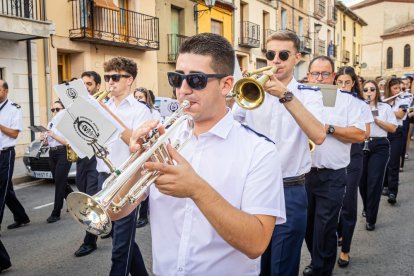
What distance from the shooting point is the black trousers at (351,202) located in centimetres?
457

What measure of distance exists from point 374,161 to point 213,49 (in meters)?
4.46

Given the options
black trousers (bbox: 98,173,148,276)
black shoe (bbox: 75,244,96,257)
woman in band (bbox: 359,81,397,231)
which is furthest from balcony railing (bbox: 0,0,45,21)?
black trousers (bbox: 98,173,148,276)

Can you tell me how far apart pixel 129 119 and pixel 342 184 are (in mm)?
2025

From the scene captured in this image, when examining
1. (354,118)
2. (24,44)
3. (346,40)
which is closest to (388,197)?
(354,118)

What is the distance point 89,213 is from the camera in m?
1.75

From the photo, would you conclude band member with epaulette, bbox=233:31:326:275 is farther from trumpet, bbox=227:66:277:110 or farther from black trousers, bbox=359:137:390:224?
black trousers, bbox=359:137:390:224

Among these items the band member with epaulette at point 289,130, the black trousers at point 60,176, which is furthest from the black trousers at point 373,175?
the black trousers at point 60,176

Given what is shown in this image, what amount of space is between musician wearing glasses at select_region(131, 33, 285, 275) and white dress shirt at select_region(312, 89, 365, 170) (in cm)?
207

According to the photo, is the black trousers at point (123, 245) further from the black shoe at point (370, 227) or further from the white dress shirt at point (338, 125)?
the black shoe at point (370, 227)

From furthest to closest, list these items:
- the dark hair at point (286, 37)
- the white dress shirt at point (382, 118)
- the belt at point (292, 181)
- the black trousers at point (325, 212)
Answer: the white dress shirt at point (382, 118)
the black trousers at point (325, 212)
the dark hair at point (286, 37)
the belt at point (292, 181)

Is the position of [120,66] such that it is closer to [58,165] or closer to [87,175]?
[87,175]

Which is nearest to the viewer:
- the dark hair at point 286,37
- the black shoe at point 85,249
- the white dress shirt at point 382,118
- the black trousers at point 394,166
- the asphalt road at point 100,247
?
the dark hair at point 286,37

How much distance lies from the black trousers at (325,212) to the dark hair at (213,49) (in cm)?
222

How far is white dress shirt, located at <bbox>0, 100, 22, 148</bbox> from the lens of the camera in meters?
5.57
